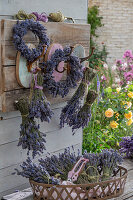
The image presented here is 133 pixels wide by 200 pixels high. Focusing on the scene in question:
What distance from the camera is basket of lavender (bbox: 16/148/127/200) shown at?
1865mm

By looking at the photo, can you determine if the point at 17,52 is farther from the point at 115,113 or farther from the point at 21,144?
the point at 115,113

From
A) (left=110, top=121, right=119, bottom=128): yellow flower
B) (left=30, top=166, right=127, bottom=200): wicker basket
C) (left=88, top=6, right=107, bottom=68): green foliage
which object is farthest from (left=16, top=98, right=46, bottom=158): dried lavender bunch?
(left=88, top=6, right=107, bottom=68): green foliage

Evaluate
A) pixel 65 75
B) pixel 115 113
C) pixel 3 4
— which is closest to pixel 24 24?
pixel 3 4

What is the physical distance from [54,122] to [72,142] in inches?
9.9

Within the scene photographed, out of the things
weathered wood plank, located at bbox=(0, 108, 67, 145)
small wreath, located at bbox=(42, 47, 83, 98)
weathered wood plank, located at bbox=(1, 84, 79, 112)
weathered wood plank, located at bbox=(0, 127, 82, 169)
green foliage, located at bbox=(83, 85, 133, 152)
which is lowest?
green foliage, located at bbox=(83, 85, 133, 152)

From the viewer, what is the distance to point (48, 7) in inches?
81.7

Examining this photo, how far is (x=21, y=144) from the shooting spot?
2.01 m

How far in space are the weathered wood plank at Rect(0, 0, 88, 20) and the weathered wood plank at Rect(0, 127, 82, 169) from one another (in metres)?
0.75

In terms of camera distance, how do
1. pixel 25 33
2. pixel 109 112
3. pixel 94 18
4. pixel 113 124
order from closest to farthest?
pixel 25 33
pixel 109 112
pixel 113 124
pixel 94 18

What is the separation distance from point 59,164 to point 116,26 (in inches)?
283

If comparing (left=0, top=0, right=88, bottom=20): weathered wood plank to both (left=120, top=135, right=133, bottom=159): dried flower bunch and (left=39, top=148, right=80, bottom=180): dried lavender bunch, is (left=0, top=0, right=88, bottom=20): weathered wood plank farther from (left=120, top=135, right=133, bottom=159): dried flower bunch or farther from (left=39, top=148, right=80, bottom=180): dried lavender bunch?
(left=120, top=135, right=133, bottom=159): dried flower bunch

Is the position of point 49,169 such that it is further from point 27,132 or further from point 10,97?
point 10,97

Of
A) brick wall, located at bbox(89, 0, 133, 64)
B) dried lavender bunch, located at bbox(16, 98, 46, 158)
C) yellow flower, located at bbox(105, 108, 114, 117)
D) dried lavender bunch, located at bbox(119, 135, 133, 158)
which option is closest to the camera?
dried lavender bunch, located at bbox(16, 98, 46, 158)

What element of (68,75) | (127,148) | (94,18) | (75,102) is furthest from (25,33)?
(94,18)
